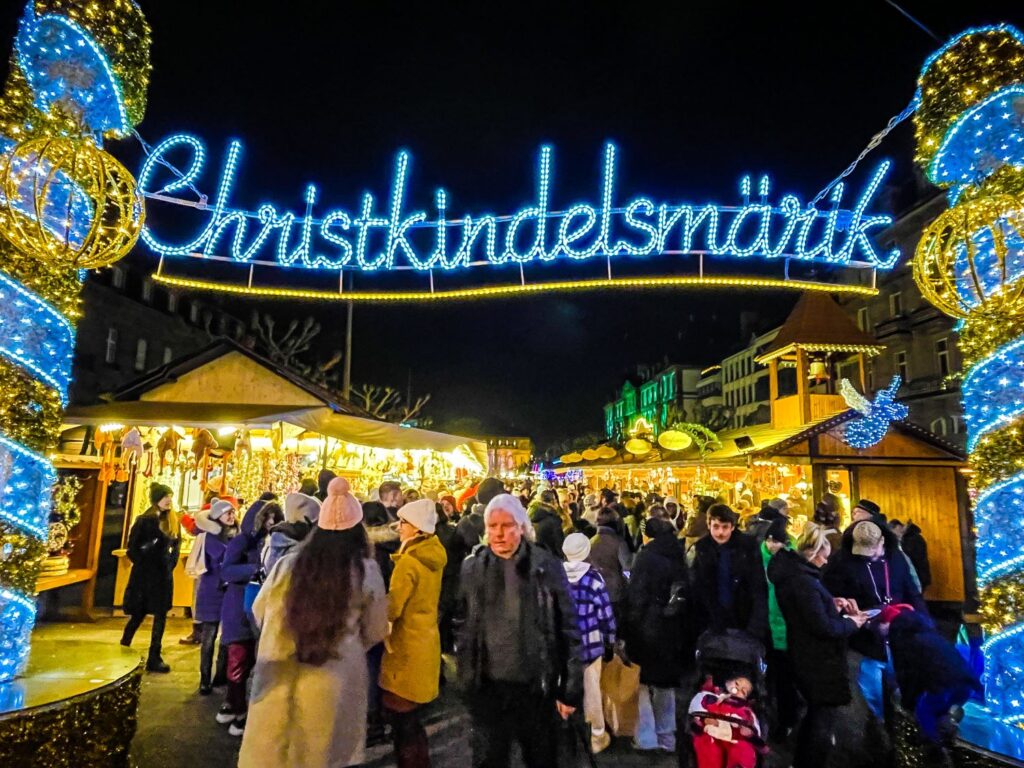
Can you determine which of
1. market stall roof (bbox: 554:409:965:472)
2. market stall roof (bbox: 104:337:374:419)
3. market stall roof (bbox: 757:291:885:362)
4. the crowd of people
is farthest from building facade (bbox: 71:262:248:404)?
the crowd of people

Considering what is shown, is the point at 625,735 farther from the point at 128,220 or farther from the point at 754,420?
the point at 754,420

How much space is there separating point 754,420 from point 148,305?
39.7 m

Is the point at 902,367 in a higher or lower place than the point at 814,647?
higher

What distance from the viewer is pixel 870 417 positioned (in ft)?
39.8

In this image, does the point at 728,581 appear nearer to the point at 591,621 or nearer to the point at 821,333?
the point at 591,621

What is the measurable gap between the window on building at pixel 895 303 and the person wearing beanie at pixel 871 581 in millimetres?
28325

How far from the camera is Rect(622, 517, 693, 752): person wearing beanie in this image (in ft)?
16.2

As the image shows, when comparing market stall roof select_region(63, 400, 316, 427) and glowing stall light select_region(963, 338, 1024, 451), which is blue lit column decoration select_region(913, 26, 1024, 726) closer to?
glowing stall light select_region(963, 338, 1024, 451)

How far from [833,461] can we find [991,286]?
31.2 ft

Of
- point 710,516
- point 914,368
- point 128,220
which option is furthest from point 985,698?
point 914,368

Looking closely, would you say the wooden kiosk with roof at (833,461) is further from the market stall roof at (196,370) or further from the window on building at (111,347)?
the window on building at (111,347)

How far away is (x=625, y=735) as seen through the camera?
211 inches

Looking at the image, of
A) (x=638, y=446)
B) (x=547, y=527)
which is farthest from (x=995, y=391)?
(x=638, y=446)

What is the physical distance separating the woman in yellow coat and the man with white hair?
35 cm
